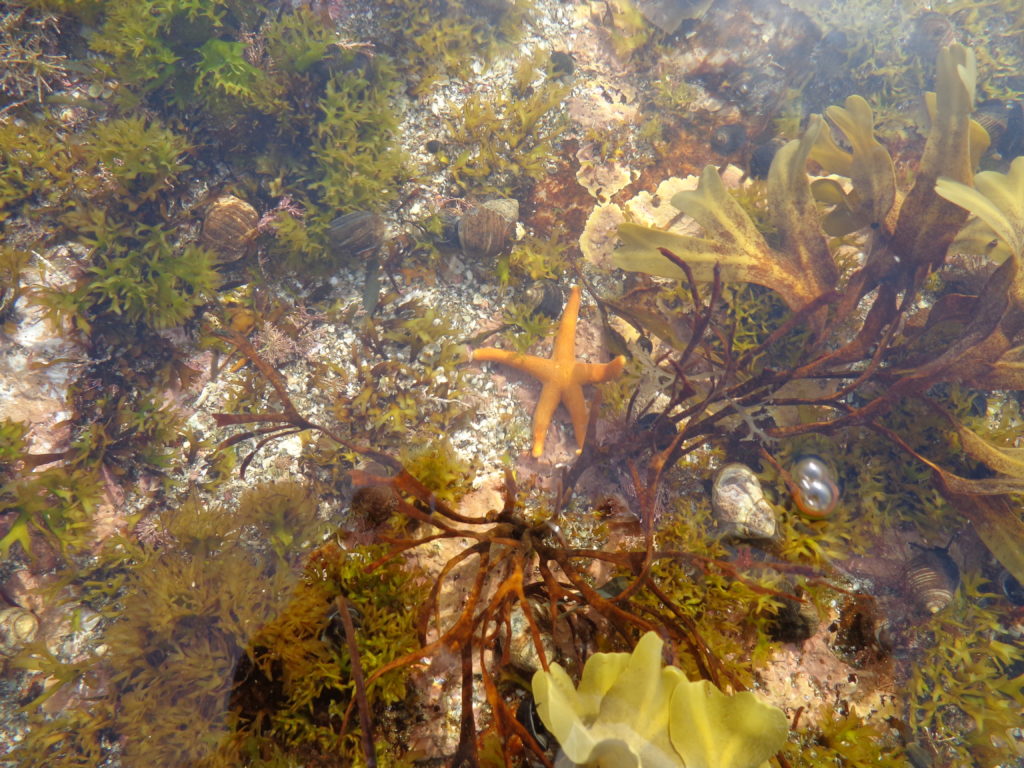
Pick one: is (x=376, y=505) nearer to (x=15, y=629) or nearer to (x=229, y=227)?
(x=15, y=629)

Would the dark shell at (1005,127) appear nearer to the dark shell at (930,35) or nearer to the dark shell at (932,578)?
the dark shell at (930,35)

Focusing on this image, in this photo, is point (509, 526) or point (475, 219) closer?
point (509, 526)

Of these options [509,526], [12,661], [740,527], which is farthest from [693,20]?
[12,661]

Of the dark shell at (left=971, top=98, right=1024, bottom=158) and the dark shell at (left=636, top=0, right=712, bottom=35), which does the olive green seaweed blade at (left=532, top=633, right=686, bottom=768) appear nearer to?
the dark shell at (left=636, top=0, right=712, bottom=35)

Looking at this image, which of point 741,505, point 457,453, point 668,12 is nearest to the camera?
point 741,505

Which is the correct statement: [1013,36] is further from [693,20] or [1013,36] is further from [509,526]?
[509,526]

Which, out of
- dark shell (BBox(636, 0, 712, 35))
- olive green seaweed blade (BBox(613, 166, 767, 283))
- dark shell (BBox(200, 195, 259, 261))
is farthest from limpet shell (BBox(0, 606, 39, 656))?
dark shell (BBox(636, 0, 712, 35))

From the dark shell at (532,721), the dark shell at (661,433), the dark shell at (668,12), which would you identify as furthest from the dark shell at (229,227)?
the dark shell at (668,12)

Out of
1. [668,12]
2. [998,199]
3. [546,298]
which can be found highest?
[668,12]

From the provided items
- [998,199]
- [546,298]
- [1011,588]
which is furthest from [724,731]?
[998,199]
